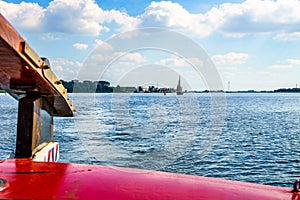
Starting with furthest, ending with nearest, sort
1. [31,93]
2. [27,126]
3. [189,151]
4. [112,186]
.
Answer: [189,151]
[31,93]
[27,126]
[112,186]

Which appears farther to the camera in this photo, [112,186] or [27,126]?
[27,126]

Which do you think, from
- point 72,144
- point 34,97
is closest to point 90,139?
point 72,144

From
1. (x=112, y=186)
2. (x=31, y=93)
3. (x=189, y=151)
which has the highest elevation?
(x=31, y=93)

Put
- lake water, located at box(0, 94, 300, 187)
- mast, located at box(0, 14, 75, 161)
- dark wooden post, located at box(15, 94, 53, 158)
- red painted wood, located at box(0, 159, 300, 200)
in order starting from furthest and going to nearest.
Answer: lake water, located at box(0, 94, 300, 187), dark wooden post, located at box(15, 94, 53, 158), mast, located at box(0, 14, 75, 161), red painted wood, located at box(0, 159, 300, 200)

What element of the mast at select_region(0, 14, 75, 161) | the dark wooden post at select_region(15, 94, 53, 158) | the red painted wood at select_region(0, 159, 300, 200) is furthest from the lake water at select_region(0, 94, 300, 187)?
the red painted wood at select_region(0, 159, 300, 200)

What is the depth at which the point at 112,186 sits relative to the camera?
2.70m

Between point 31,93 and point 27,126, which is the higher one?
point 31,93

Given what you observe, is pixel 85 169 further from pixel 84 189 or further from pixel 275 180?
pixel 275 180

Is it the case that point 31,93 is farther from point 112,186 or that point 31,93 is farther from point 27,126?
point 112,186

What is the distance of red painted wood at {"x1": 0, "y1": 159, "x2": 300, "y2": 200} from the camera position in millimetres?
2490

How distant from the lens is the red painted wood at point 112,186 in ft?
8.17

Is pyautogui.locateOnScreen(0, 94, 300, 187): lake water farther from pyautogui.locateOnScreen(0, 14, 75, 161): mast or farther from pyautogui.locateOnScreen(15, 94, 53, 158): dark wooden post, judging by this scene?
pyautogui.locateOnScreen(15, 94, 53, 158): dark wooden post

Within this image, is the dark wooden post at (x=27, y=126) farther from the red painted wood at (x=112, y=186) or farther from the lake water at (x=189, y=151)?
the lake water at (x=189, y=151)

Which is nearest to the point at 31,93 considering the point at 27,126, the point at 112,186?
the point at 27,126
